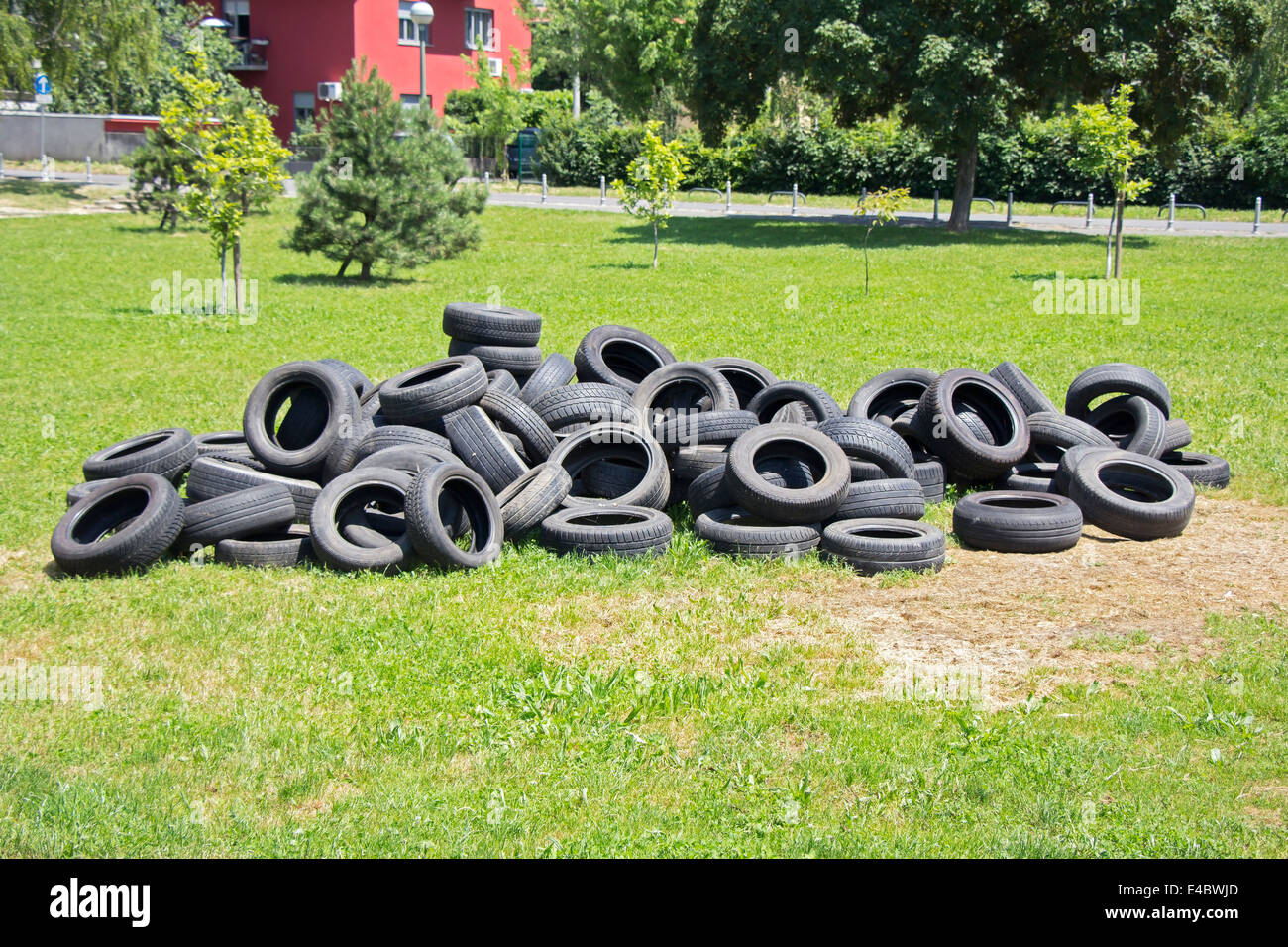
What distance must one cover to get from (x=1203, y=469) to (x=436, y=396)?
712 cm

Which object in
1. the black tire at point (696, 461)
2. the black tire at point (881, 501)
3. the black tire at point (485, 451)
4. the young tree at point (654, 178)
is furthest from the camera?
Result: the young tree at point (654, 178)

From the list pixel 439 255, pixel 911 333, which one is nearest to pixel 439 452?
pixel 911 333

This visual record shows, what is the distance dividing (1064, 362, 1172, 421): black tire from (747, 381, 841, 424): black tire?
101 inches

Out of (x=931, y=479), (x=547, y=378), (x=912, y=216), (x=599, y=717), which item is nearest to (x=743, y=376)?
(x=547, y=378)

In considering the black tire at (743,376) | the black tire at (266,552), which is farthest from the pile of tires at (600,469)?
the black tire at (743,376)

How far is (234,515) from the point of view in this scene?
874cm

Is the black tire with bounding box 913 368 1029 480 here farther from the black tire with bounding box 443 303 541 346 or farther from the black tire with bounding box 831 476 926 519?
the black tire with bounding box 443 303 541 346

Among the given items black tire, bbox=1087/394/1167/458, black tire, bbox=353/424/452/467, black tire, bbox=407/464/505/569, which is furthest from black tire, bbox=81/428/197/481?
black tire, bbox=1087/394/1167/458

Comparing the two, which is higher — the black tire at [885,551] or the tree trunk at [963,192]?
the tree trunk at [963,192]

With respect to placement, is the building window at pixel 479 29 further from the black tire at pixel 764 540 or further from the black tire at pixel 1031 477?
the black tire at pixel 764 540

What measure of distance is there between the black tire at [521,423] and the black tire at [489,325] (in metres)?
1.22

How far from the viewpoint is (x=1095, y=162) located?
76.5ft

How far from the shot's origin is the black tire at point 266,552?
28.5 ft

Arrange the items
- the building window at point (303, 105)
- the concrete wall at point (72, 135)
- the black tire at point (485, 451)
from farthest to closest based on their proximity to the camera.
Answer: the building window at point (303, 105), the concrete wall at point (72, 135), the black tire at point (485, 451)
